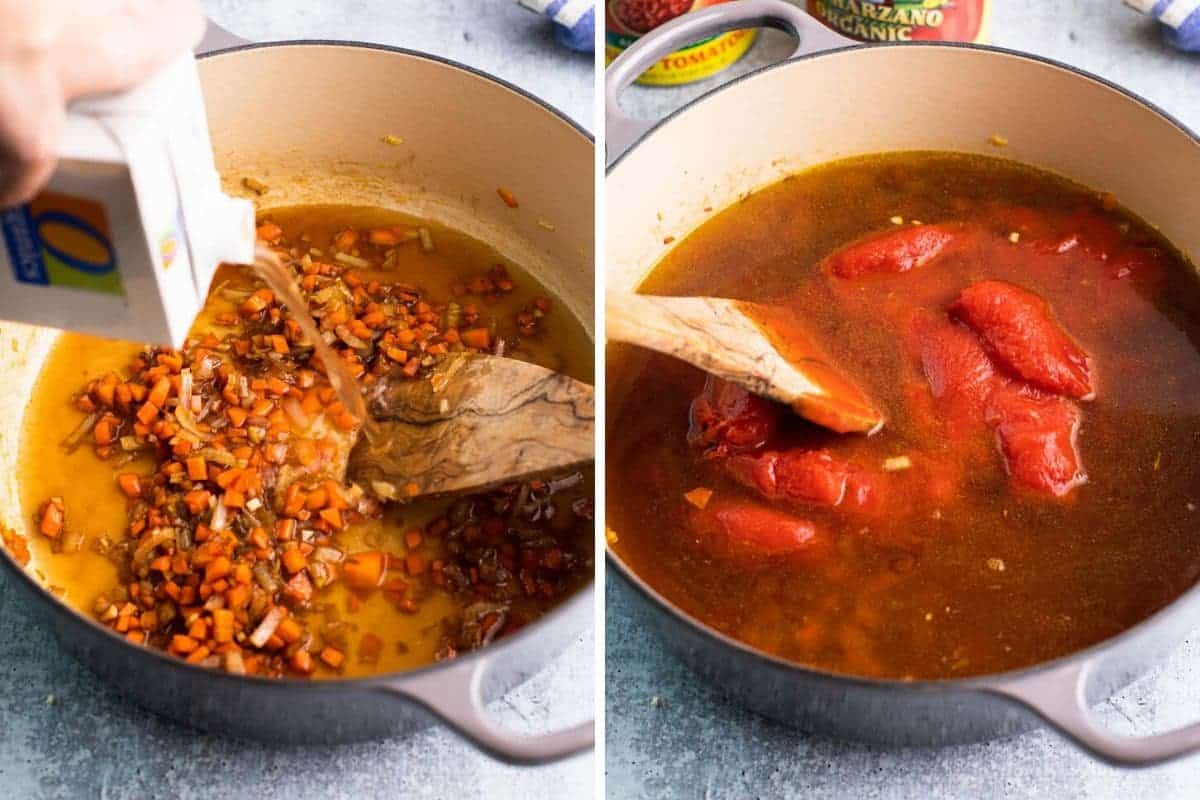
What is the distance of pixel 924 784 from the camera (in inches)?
50.2

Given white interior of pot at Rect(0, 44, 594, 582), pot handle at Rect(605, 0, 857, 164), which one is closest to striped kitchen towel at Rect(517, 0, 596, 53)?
white interior of pot at Rect(0, 44, 594, 582)

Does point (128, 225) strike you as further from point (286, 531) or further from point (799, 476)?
point (799, 476)

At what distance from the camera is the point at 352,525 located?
1.46 meters

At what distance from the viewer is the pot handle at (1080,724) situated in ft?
3.30

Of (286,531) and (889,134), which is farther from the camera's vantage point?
(889,134)

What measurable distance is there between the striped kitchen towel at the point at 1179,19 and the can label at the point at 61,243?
4.77 feet

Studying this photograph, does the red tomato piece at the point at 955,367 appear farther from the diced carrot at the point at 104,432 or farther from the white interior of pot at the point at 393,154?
the diced carrot at the point at 104,432

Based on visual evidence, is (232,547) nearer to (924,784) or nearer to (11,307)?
(11,307)

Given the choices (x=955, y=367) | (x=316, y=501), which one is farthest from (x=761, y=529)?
(x=316, y=501)

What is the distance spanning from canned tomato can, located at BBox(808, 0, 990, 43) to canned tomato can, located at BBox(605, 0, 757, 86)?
14 cm

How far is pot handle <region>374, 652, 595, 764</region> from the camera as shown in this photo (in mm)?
1027

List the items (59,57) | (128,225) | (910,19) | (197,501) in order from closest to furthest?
(59,57), (128,225), (197,501), (910,19)

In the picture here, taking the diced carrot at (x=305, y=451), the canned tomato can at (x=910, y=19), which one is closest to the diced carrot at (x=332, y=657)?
the diced carrot at (x=305, y=451)

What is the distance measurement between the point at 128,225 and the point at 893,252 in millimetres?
897
